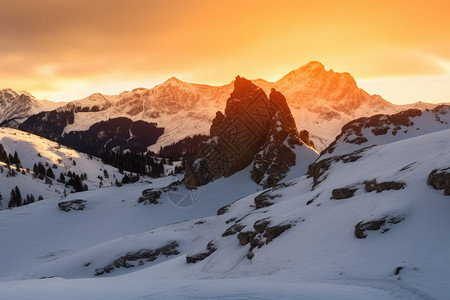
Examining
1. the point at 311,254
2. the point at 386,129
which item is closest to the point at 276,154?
the point at 386,129

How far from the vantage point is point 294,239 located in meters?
23.7

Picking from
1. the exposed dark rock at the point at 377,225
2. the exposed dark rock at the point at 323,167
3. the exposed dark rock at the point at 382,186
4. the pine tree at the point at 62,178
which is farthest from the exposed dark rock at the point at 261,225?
the pine tree at the point at 62,178

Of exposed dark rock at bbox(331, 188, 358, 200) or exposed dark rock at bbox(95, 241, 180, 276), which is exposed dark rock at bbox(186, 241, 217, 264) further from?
exposed dark rock at bbox(331, 188, 358, 200)

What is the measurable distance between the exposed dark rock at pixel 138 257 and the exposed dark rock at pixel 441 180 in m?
28.7

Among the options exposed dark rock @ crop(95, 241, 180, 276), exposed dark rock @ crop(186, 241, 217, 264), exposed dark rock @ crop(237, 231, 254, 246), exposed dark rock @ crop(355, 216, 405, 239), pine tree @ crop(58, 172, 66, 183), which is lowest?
exposed dark rock @ crop(95, 241, 180, 276)

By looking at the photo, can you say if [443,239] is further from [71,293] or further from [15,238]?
[15,238]

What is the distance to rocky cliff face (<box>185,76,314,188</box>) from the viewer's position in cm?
7256

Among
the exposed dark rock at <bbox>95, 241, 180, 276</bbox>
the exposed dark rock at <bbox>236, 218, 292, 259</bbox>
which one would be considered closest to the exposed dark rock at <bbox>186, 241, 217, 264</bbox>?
the exposed dark rock at <bbox>236, 218, 292, 259</bbox>

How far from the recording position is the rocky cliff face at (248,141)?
72.6m

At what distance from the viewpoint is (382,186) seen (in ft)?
79.0

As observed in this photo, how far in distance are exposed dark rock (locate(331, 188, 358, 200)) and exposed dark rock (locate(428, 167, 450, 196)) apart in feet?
20.1

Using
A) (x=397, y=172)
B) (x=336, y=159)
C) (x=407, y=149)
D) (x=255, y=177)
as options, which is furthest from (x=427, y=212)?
(x=255, y=177)

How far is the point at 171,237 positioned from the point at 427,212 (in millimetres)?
30815

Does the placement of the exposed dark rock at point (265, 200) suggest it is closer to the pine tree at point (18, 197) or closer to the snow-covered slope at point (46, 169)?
the pine tree at point (18, 197)
